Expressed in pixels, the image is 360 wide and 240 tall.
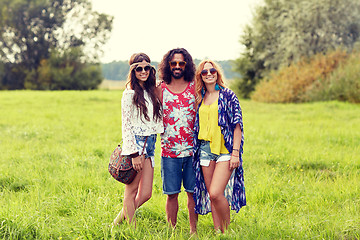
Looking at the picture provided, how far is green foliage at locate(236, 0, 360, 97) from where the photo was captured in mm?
28625

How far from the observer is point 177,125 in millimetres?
4078

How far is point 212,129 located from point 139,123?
807 millimetres

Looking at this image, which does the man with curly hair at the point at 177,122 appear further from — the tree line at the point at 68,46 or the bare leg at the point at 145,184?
the tree line at the point at 68,46

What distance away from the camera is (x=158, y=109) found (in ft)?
13.1

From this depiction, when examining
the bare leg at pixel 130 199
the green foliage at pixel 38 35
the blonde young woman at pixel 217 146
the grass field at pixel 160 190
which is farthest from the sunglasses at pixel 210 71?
the green foliage at pixel 38 35

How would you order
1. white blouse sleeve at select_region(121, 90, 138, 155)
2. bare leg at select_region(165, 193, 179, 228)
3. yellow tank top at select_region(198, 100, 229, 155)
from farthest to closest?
bare leg at select_region(165, 193, 179, 228) < yellow tank top at select_region(198, 100, 229, 155) < white blouse sleeve at select_region(121, 90, 138, 155)

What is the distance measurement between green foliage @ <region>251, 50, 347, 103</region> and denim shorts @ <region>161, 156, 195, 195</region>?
22.4 metres

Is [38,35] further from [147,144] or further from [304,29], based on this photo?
[147,144]

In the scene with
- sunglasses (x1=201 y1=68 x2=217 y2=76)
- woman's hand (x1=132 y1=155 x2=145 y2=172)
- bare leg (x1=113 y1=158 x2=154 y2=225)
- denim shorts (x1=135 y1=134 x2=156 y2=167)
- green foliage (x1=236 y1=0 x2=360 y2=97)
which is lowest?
bare leg (x1=113 y1=158 x2=154 y2=225)

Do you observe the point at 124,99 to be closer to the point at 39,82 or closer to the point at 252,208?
the point at 252,208

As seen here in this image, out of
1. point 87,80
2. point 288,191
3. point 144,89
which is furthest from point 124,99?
point 87,80

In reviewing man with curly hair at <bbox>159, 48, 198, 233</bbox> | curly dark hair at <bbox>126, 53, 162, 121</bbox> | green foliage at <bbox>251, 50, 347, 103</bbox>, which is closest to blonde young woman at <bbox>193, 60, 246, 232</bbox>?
man with curly hair at <bbox>159, 48, 198, 233</bbox>

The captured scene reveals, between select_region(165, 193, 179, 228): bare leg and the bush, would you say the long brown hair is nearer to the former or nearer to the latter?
select_region(165, 193, 179, 228): bare leg

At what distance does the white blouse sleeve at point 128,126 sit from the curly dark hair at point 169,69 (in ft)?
1.73
